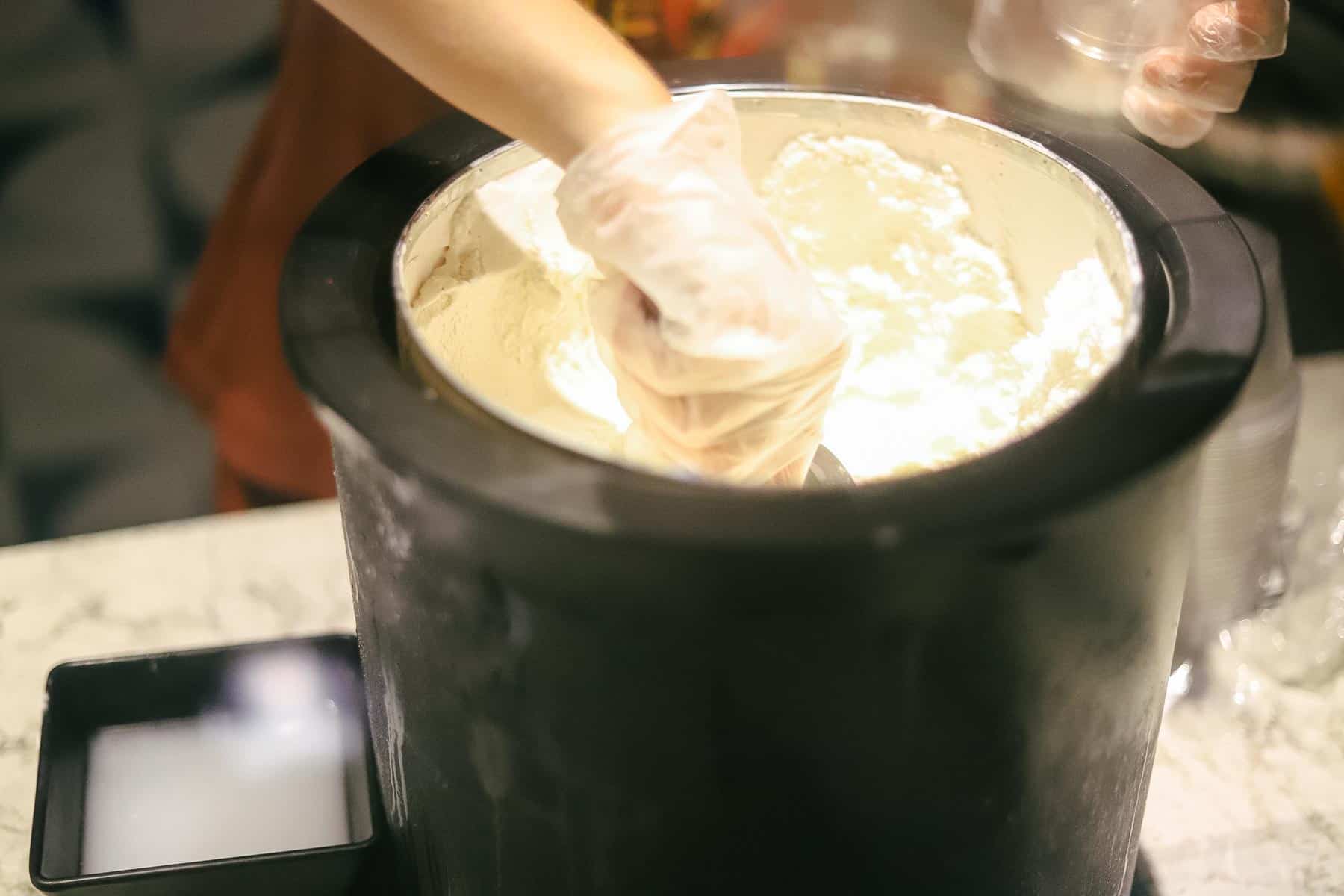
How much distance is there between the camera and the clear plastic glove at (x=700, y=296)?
493 millimetres

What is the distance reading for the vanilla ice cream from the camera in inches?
24.8

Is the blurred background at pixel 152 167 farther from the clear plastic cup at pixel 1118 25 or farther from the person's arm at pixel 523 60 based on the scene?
the person's arm at pixel 523 60

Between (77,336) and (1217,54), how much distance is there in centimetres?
76

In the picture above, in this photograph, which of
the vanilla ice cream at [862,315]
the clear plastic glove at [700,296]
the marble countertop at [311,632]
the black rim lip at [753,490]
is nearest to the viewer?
the black rim lip at [753,490]

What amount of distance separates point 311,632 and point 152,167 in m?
0.34

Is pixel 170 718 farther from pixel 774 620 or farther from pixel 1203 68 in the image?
pixel 1203 68

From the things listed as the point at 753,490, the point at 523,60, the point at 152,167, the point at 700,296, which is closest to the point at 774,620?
the point at 753,490

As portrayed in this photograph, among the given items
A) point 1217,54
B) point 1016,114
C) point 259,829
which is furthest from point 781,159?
point 259,829

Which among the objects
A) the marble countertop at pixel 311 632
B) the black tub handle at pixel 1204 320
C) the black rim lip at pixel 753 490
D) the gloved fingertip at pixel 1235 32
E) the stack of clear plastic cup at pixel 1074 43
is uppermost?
the gloved fingertip at pixel 1235 32

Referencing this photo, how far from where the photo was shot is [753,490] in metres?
0.41

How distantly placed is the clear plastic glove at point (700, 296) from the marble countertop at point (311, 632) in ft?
1.36

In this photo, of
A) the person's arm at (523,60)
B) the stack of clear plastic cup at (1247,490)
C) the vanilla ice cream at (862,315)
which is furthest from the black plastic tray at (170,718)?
the stack of clear plastic cup at (1247,490)

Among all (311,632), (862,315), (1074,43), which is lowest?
(311,632)

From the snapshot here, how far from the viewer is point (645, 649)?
1.35ft
